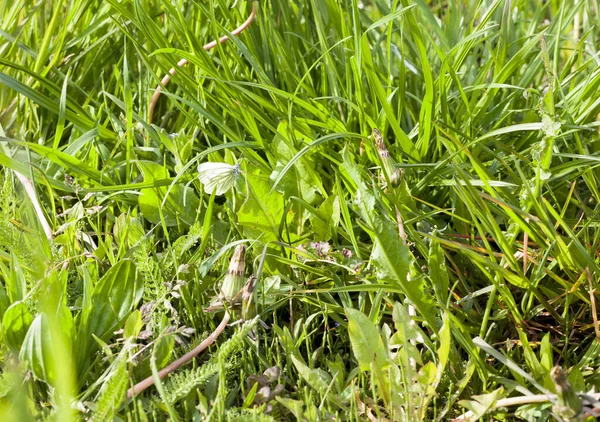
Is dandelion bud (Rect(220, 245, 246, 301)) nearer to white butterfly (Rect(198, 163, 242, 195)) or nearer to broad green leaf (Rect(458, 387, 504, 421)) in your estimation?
white butterfly (Rect(198, 163, 242, 195))

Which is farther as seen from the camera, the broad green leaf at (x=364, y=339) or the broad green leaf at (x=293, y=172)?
the broad green leaf at (x=293, y=172)

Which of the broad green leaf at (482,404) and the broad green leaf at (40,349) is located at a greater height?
the broad green leaf at (40,349)

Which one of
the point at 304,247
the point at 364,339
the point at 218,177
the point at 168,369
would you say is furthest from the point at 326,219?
the point at 168,369

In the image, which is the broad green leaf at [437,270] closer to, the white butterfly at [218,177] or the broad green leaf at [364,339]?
the broad green leaf at [364,339]

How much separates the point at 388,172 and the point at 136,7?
0.64 metres

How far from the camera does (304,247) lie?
1.28 metres

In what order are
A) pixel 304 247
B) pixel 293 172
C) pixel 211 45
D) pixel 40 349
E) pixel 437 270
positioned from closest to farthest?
pixel 40 349 < pixel 437 270 < pixel 304 247 < pixel 293 172 < pixel 211 45

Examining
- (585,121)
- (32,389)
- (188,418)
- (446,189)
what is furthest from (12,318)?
(585,121)

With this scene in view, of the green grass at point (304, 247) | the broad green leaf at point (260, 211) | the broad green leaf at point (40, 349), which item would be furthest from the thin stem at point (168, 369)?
the broad green leaf at point (260, 211)

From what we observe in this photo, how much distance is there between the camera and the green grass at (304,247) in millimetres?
1041

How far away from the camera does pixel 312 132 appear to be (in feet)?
4.89

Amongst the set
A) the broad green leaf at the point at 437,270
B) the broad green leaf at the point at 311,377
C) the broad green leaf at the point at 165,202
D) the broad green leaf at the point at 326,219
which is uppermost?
the broad green leaf at the point at 165,202

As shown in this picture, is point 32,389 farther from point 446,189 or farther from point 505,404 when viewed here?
point 446,189

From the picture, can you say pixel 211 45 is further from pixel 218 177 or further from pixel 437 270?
pixel 437 270
